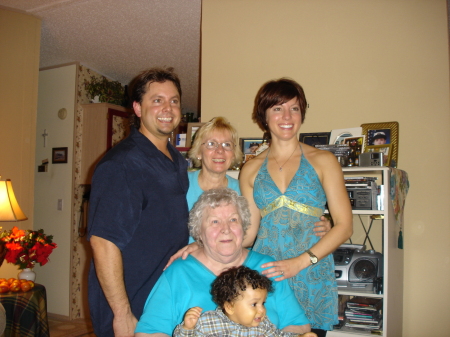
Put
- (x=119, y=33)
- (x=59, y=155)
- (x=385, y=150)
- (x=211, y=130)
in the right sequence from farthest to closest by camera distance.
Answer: (x=59, y=155) < (x=119, y=33) < (x=385, y=150) < (x=211, y=130)

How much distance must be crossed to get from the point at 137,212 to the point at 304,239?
809 millimetres

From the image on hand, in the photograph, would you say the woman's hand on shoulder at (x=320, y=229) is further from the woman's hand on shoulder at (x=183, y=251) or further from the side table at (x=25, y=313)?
the side table at (x=25, y=313)

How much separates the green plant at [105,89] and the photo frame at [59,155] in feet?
2.75

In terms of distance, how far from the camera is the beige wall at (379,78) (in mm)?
2607

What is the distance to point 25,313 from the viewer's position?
2852 millimetres

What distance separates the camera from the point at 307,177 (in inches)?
71.4

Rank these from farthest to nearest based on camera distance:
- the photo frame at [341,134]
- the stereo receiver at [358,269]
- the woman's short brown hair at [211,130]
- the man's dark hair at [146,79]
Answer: the photo frame at [341,134], the stereo receiver at [358,269], the woman's short brown hair at [211,130], the man's dark hair at [146,79]

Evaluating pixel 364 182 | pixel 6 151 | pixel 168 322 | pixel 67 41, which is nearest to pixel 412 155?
pixel 364 182

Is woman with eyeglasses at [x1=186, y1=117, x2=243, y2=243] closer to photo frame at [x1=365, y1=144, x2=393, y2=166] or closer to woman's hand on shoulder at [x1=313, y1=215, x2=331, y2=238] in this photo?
woman's hand on shoulder at [x1=313, y1=215, x2=331, y2=238]

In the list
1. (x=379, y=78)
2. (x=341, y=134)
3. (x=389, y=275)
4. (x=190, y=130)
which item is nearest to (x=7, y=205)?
(x=190, y=130)

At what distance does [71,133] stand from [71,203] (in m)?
0.94

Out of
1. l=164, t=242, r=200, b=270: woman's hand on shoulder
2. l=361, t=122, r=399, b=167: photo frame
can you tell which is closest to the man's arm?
l=164, t=242, r=200, b=270: woman's hand on shoulder

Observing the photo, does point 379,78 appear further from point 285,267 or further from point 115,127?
point 115,127

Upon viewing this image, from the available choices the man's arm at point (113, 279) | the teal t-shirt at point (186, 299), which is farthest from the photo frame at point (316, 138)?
the man's arm at point (113, 279)
